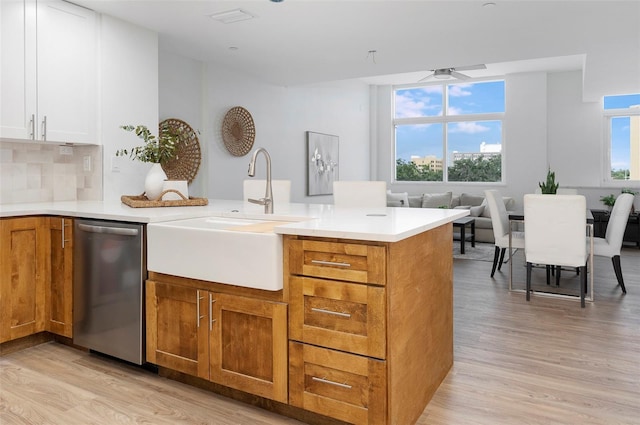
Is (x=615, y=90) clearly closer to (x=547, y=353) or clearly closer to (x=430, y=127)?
(x=430, y=127)

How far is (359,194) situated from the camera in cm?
351

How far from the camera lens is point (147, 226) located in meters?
2.35

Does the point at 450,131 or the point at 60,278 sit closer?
the point at 60,278

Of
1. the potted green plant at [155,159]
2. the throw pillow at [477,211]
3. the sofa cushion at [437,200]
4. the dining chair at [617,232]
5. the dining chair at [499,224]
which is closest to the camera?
the potted green plant at [155,159]

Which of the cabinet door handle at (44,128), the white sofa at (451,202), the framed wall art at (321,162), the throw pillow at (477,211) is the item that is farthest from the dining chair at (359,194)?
the throw pillow at (477,211)

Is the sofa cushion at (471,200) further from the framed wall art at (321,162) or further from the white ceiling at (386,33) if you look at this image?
the white ceiling at (386,33)

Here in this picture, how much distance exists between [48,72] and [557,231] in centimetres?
408

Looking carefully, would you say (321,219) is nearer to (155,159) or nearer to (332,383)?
(332,383)

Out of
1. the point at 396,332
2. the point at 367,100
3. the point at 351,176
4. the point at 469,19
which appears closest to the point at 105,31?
the point at 469,19

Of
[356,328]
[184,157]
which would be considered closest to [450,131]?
[184,157]

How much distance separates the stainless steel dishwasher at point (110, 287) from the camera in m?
2.40

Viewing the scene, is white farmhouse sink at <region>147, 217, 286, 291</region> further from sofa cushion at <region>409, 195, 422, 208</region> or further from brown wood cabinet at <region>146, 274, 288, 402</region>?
sofa cushion at <region>409, 195, 422, 208</region>

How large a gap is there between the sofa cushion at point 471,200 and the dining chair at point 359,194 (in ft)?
17.8

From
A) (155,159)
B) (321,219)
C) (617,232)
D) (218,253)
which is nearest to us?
(218,253)
